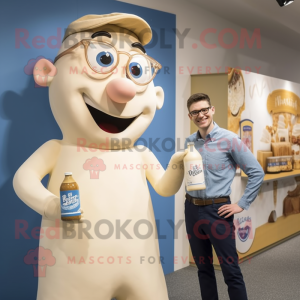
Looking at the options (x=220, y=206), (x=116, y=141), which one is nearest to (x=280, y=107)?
(x=220, y=206)

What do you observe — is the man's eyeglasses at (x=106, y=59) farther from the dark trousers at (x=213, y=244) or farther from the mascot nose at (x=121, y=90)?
the dark trousers at (x=213, y=244)

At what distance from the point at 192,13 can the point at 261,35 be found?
6.03 feet

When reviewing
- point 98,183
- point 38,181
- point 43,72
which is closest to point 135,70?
point 43,72

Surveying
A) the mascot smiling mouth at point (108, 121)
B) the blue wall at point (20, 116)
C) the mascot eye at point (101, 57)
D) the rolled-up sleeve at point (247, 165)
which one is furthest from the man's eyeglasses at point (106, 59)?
the rolled-up sleeve at point (247, 165)

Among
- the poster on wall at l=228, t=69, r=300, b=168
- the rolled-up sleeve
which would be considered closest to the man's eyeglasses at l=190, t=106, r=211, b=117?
the rolled-up sleeve

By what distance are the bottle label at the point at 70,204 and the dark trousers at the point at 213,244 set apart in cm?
98

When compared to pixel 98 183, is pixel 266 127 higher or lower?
higher

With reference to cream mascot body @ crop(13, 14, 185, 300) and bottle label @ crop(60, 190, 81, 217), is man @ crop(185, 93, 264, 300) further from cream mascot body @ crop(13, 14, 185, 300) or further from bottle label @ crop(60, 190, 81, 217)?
bottle label @ crop(60, 190, 81, 217)

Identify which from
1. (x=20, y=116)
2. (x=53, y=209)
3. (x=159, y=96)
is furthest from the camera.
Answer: (x=20, y=116)

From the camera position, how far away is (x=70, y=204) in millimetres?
1570

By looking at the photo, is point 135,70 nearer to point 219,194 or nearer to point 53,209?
point 53,209

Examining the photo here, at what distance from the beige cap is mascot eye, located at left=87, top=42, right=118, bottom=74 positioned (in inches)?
4.3

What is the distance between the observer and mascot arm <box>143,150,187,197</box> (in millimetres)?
1941

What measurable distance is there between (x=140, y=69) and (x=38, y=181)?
783 mm
